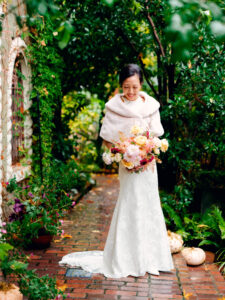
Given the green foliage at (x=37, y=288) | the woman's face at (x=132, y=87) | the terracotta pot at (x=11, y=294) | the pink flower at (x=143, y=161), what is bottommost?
the terracotta pot at (x=11, y=294)

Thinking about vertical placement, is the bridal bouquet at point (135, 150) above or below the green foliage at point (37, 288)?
above

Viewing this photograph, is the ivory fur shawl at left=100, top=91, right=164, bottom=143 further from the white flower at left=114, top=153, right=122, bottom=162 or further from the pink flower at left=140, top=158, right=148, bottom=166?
the pink flower at left=140, top=158, right=148, bottom=166

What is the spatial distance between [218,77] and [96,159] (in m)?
6.61

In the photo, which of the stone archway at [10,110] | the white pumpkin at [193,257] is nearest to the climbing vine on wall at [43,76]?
the stone archway at [10,110]

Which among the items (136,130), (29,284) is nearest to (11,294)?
(29,284)

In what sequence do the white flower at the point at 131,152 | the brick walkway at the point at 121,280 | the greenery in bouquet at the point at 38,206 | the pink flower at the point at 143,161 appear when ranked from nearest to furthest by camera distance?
1. the brick walkway at the point at 121,280
2. the white flower at the point at 131,152
3. the pink flower at the point at 143,161
4. the greenery in bouquet at the point at 38,206

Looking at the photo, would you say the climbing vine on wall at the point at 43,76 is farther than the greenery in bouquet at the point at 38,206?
Yes

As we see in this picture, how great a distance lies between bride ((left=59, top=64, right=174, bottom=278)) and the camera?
4.13 metres

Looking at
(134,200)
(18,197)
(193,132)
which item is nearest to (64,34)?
(134,200)

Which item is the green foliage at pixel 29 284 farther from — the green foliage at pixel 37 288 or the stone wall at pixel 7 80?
the stone wall at pixel 7 80

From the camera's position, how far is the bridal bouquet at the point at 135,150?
3.92 metres

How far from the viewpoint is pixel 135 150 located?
3.89 metres

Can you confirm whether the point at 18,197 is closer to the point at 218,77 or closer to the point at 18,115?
the point at 18,115

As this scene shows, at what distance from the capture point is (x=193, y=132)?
20.7 ft
